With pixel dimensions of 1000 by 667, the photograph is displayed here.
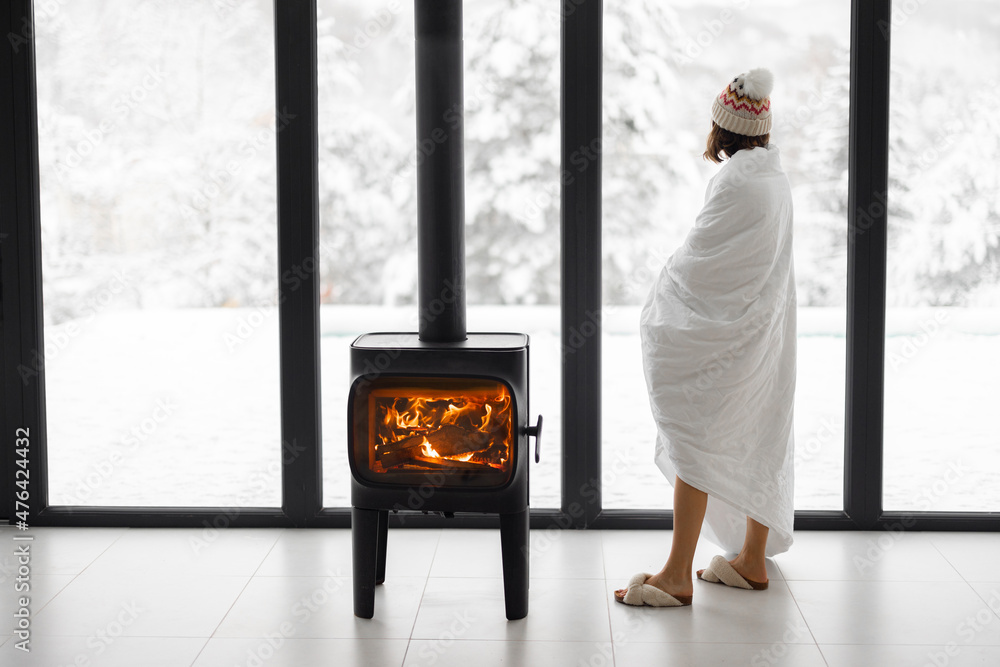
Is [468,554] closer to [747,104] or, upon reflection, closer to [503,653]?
[503,653]

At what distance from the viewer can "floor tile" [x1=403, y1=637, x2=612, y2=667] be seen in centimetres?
219

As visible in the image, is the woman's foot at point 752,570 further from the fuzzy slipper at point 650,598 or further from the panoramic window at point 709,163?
the panoramic window at point 709,163

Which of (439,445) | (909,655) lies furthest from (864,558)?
(439,445)

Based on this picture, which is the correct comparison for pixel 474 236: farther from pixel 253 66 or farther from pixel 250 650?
pixel 250 650

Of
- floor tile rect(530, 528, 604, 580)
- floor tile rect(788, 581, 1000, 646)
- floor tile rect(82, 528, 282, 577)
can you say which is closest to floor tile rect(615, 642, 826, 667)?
floor tile rect(788, 581, 1000, 646)

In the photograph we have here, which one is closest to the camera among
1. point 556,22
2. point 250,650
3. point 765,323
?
point 250,650

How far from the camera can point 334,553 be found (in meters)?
2.93

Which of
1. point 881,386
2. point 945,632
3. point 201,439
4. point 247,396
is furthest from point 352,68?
point 945,632

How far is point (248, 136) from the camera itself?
3.08 m

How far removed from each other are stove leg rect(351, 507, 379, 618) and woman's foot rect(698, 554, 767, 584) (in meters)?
1.03

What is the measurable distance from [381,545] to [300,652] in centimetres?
47

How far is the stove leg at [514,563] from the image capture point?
95.0 inches

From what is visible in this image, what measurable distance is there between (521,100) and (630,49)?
1.28ft

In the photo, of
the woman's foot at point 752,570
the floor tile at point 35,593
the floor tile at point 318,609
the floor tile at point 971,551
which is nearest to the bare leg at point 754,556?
the woman's foot at point 752,570
